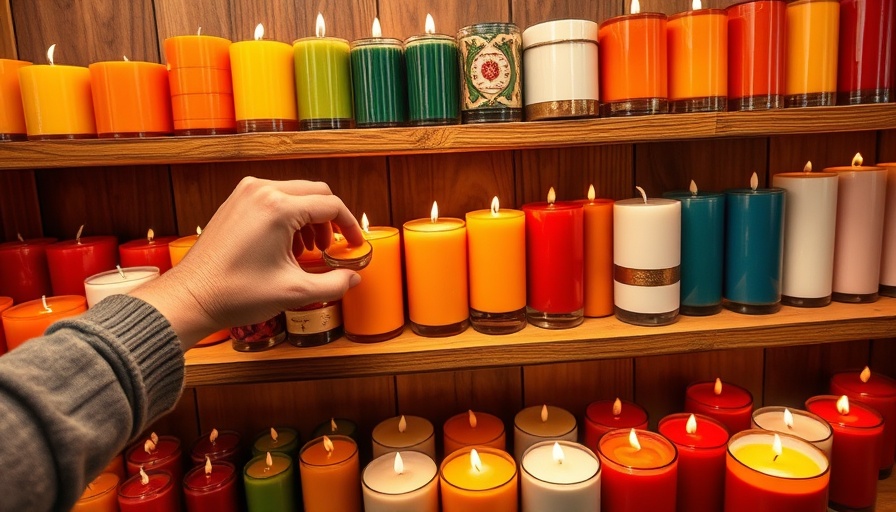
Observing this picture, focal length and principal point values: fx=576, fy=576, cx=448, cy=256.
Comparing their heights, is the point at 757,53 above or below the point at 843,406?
above

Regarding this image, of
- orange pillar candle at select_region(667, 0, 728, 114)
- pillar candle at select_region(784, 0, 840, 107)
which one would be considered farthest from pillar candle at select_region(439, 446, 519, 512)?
pillar candle at select_region(784, 0, 840, 107)

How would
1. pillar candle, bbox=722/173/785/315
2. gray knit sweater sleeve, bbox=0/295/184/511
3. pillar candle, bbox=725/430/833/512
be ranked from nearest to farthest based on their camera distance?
gray knit sweater sleeve, bbox=0/295/184/511
pillar candle, bbox=725/430/833/512
pillar candle, bbox=722/173/785/315

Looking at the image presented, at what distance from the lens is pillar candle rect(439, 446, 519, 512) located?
2.51 feet

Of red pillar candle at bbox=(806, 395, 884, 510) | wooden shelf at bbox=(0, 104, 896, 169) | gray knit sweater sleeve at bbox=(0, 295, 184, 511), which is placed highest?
wooden shelf at bbox=(0, 104, 896, 169)

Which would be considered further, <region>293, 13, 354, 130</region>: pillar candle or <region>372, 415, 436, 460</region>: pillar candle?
<region>372, 415, 436, 460</region>: pillar candle

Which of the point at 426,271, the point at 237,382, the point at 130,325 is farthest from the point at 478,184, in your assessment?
the point at 130,325

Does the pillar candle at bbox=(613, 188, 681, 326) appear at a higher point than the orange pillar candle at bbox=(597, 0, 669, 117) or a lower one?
lower

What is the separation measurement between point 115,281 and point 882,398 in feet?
3.98

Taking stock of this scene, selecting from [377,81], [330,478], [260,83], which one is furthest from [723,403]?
[260,83]

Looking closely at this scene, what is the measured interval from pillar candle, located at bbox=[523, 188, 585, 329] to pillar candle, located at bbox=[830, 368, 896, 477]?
531mm

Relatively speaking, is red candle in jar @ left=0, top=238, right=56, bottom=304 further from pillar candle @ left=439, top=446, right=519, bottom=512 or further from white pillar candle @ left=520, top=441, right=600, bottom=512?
white pillar candle @ left=520, top=441, right=600, bottom=512

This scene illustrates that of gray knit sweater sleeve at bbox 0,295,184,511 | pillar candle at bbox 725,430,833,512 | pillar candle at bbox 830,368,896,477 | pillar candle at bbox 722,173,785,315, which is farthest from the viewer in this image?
pillar candle at bbox 830,368,896,477

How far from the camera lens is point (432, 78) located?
79cm

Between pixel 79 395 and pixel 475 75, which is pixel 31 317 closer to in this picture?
pixel 79 395
